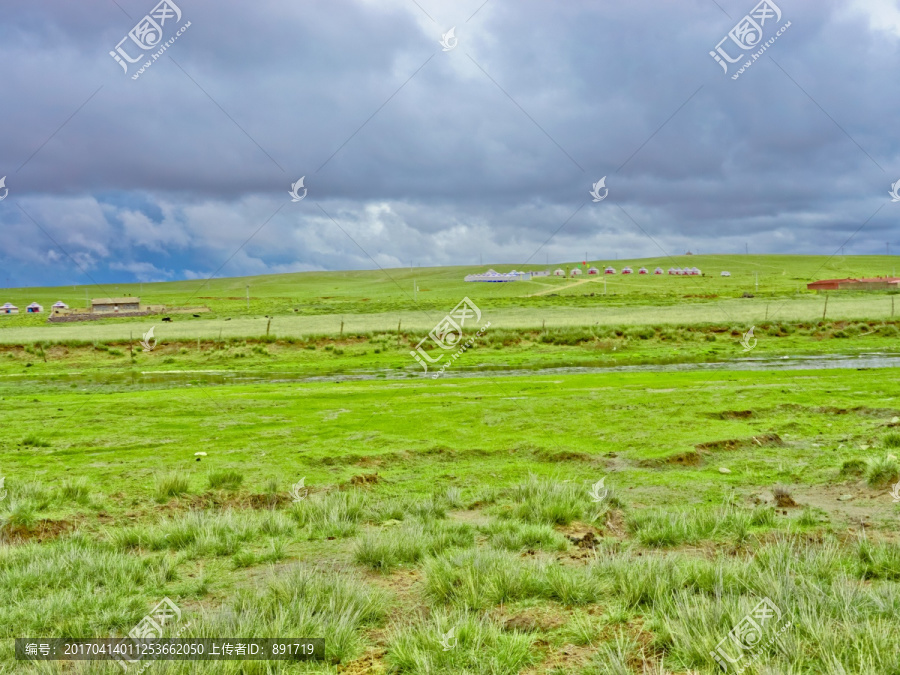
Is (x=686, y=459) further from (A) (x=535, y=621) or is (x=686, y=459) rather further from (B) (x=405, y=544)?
(A) (x=535, y=621)

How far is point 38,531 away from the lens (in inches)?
382

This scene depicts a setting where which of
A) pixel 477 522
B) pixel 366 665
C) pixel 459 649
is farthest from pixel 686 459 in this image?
pixel 366 665

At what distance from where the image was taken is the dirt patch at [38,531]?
9.28 m

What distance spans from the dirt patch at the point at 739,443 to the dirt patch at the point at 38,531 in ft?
38.6

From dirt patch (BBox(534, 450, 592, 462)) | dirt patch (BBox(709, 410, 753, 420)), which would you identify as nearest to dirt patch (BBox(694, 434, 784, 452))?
dirt patch (BBox(534, 450, 592, 462))

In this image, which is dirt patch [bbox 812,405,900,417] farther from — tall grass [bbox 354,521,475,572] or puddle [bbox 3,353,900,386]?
tall grass [bbox 354,521,475,572]

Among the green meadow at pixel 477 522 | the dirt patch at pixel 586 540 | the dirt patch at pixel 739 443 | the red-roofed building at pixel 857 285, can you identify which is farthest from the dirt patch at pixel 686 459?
the red-roofed building at pixel 857 285

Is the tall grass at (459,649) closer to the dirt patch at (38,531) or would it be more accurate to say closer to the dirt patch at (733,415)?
the dirt patch at (38,531)

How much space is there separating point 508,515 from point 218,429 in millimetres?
11434

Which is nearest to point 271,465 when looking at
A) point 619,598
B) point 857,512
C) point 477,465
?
point 477,465

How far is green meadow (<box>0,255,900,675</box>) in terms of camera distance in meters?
5.48

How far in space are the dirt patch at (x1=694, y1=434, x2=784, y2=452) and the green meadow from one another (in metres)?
0.06

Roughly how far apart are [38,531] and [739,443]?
13.2 m

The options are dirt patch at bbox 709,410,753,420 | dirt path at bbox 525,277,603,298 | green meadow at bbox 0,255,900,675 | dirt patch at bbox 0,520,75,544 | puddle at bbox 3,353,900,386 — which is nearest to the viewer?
green meadow at bbox 0,255,900,675
